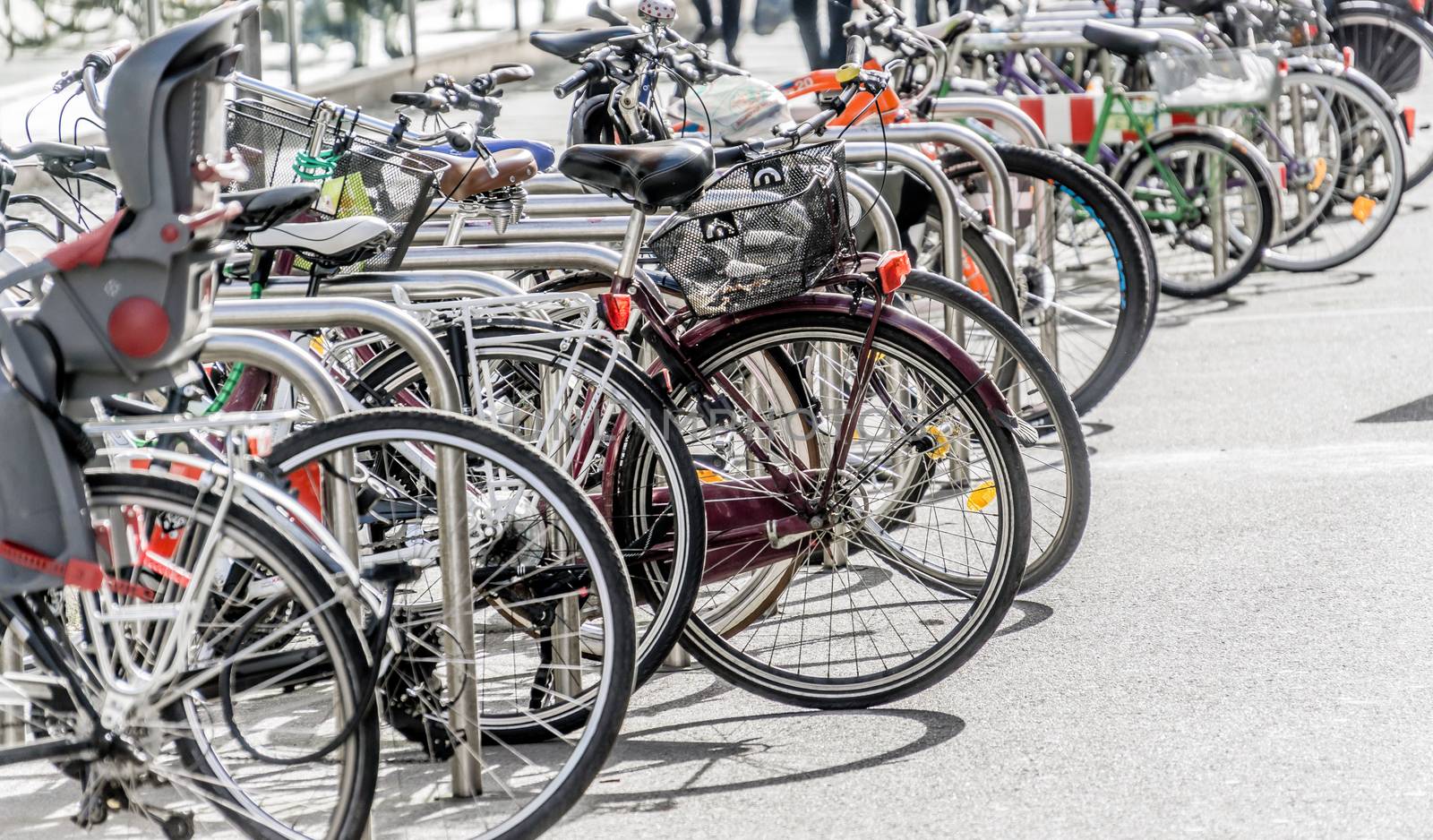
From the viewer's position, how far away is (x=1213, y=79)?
26.7ft

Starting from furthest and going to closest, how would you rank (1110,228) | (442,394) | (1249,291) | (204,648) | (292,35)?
(292,35) < (1249,291) < (1110,228) < (442,394) < (204,648)

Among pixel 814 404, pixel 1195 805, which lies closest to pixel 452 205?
pixel 814 404

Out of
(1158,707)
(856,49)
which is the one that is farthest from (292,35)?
(1158,707)

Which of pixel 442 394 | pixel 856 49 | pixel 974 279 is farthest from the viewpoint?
pixel 856 49

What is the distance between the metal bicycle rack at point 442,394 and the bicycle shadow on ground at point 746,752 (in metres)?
0.42

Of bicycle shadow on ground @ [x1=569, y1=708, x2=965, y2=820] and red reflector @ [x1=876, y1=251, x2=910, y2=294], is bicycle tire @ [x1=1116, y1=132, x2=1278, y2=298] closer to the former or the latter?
red reflector @ [x1=876, y1=251, x2=910, y2=294]

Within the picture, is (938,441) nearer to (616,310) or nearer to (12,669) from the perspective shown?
(616,310)

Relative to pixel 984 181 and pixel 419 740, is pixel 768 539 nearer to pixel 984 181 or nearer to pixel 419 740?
pixel 419 740

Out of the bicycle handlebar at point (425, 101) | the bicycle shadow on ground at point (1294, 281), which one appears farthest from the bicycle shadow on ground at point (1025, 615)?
the bicycle shadow on ground at point (1294, 281)

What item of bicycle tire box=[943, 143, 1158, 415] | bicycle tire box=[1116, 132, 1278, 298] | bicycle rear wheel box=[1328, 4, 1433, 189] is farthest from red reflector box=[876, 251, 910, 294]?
bicycle rear wheel box=[1328, 4, 1433, 189]

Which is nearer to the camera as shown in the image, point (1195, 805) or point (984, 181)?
point (1195, 805)

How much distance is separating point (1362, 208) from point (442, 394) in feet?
22.7

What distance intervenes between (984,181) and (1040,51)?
10.3 feet

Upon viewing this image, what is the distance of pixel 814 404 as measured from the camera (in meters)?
4.23
